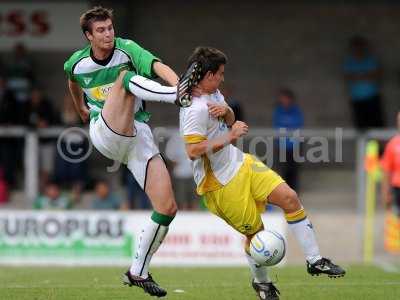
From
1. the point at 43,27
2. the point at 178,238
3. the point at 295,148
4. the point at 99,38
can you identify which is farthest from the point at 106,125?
the point at 43,27

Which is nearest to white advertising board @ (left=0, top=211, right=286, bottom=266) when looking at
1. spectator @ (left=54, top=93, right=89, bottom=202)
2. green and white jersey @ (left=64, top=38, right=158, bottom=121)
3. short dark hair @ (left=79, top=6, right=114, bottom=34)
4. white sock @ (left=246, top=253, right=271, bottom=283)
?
spectator @ (left=54, top=93, right=89, bottom=202)

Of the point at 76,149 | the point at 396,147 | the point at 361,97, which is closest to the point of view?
the point at 396,147

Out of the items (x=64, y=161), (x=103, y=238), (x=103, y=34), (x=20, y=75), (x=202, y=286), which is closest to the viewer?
(x=103, y=34)

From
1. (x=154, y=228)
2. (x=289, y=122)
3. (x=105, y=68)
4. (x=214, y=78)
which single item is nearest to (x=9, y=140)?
(x=289, y=122)

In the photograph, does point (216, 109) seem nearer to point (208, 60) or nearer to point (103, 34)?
point (208, 60)

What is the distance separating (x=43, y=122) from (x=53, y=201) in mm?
1459

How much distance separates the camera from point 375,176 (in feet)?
60.1

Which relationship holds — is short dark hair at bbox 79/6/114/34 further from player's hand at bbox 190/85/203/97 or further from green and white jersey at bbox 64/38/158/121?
player's hand at bbox 190/85/203/97

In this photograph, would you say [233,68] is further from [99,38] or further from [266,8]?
[99,38]

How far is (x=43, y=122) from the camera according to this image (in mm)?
18188

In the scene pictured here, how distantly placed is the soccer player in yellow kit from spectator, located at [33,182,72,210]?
8.63 meters

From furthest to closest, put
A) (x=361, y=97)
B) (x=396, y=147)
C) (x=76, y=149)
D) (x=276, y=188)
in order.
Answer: (x=361, y=97) < (x=76, y=149) < (x=396, y=147) < (x=276, y=188)

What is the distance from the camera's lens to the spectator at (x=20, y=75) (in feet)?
61.8

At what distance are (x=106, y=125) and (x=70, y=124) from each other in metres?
8.85
